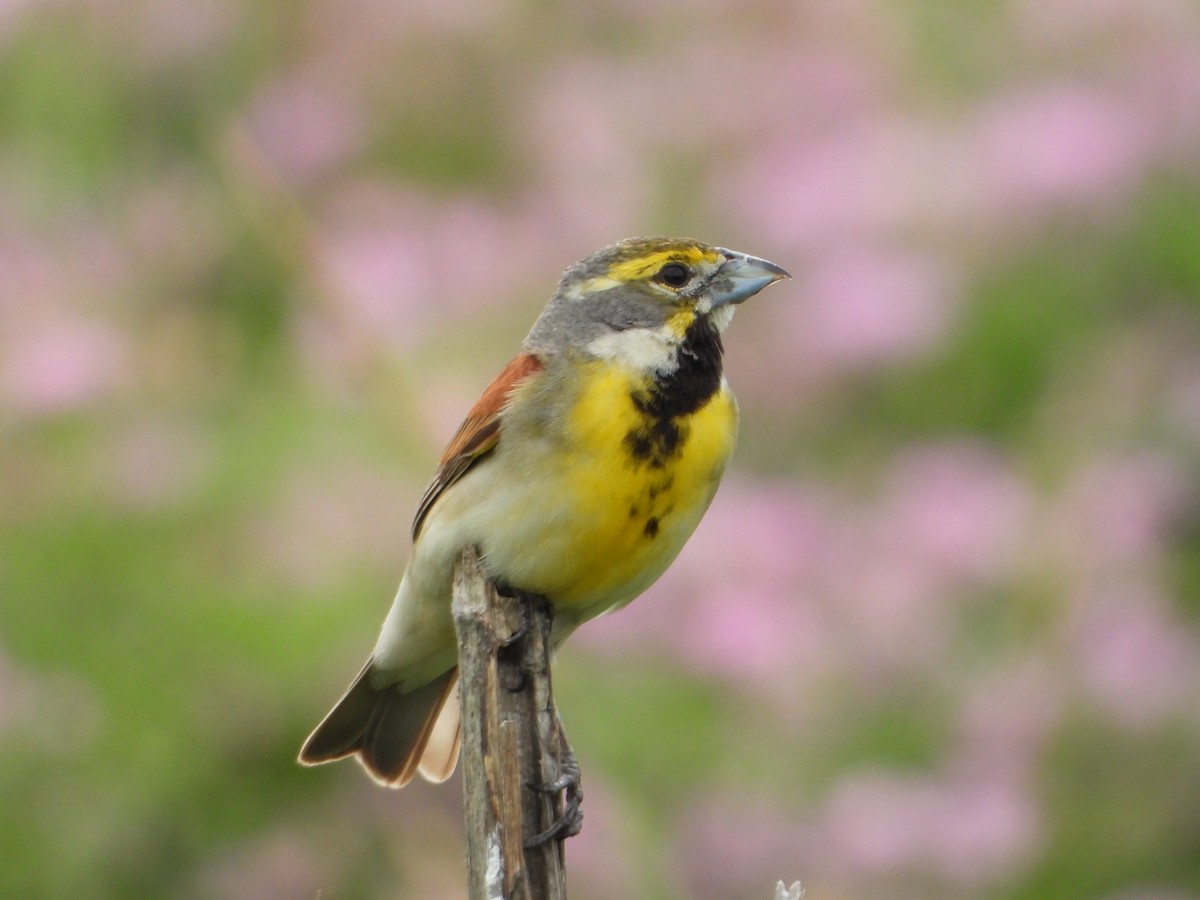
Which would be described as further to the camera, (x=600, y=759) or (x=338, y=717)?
(x=600, y=759)

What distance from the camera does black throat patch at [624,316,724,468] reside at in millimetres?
4273

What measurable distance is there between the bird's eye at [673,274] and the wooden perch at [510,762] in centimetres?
98

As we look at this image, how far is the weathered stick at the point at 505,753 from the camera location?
354 centimetres

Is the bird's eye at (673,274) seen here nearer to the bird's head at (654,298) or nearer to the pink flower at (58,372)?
the bird's head at (654,298)

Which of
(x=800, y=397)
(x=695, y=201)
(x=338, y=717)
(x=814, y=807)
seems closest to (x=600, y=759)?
(x=814, y=807)

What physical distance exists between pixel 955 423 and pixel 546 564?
3.24m

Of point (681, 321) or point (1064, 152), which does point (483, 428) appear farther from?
point (1064, 152)

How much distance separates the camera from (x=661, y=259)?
4.65 meters

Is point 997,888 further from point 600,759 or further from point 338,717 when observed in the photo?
point 338,717

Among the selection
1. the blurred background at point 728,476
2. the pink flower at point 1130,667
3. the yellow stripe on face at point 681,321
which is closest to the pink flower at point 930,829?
the blurred background at point 728,476

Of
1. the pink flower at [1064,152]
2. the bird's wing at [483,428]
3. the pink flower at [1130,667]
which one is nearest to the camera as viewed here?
the bird's wing at [483,428]

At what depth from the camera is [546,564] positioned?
4.29m

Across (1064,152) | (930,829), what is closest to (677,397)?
(930,829)

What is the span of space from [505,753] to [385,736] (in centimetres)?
130
